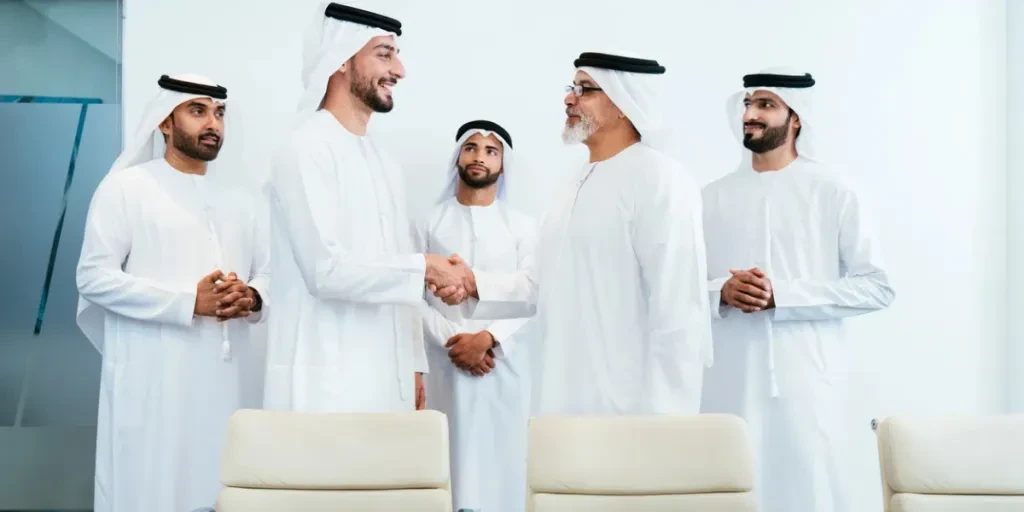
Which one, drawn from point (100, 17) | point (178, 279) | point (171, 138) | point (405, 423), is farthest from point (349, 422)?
point (100, 17)

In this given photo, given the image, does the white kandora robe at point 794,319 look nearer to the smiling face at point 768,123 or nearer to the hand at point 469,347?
the smiling face at point 768,123

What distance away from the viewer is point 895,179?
186 inches

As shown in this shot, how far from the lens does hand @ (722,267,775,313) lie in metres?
3.56

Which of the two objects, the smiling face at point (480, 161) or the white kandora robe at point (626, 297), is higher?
the smiling face at point (480, 161)

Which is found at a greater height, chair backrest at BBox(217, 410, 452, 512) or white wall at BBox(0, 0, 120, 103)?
white wall at BBox(0, 0, 120, 103)

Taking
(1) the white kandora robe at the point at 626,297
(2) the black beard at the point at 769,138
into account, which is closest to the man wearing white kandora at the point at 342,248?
(1) the white kandora robe at the point at 626,297

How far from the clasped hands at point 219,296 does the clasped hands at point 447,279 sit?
0.82 metres

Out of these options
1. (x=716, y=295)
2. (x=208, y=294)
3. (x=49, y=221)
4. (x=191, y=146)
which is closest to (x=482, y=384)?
(x=716, y=295)

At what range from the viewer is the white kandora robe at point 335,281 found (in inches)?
118

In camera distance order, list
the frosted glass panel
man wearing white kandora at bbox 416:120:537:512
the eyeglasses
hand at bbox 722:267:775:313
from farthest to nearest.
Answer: the frosted glass panel → man wearing white kandora at bbox 416:120:537:512 → hand at bbox 722:267:775:313 → the eyeglasses

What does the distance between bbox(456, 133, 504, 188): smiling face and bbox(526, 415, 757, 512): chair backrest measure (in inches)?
83.6

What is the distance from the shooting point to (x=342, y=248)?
120 inches

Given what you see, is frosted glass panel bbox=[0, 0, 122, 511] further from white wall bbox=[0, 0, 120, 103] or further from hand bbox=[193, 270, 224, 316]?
hand bbox=[193, 270, 224, 316]

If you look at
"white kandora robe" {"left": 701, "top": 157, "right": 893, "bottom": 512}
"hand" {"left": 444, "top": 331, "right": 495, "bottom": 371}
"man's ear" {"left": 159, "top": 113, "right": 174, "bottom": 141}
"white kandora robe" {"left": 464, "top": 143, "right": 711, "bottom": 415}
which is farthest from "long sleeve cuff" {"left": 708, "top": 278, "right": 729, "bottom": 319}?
"man's ear" {"left": 159, "top": 113, "right": 174, "bottom": 141}
